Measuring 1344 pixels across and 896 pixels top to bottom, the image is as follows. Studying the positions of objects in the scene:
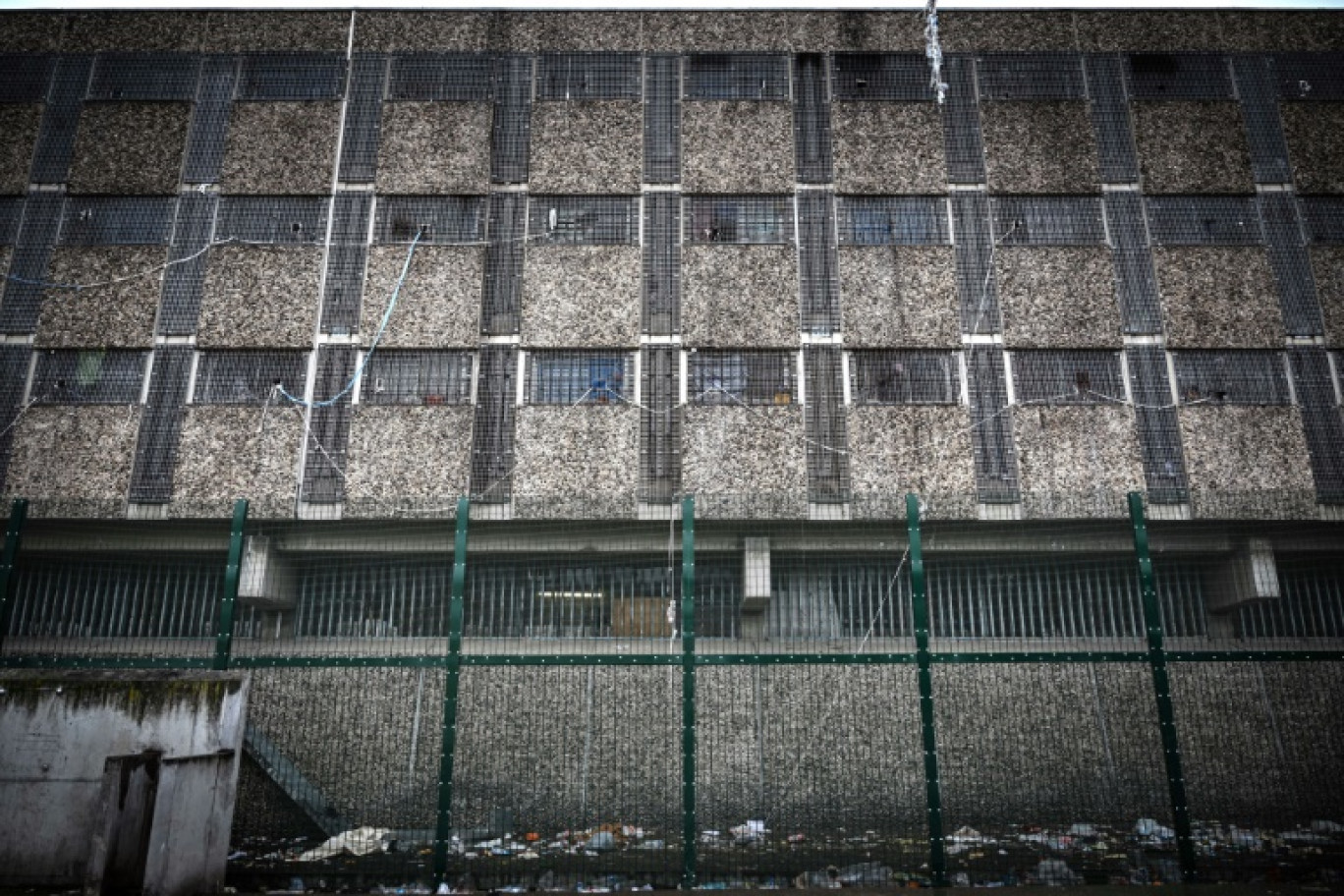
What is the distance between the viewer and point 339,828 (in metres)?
9.81

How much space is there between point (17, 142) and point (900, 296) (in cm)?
1517

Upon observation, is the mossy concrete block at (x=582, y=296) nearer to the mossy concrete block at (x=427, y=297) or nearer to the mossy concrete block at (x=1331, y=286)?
the mossy concrete block at (x=427, y=297)

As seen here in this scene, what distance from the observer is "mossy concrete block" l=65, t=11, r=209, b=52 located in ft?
51.0

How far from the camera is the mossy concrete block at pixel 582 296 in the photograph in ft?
46.8

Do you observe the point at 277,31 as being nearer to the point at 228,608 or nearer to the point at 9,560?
the point at 9,560

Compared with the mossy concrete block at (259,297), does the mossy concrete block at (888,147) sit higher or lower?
higher

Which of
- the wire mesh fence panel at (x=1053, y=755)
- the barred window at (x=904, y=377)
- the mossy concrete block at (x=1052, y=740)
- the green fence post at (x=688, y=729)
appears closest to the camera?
the green fence post at (x=688, y=729)

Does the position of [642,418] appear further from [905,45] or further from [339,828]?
[905,45]

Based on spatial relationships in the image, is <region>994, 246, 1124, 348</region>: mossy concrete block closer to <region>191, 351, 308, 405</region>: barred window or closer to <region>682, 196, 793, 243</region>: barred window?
<region>682, 196, 793, 243</region>: barred window

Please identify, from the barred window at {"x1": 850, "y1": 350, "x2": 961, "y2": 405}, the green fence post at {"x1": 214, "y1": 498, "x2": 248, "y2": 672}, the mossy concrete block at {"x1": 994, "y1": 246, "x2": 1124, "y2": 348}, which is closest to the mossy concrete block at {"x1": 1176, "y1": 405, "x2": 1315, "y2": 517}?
the mossy concrete block at {"x1": 994, "y1": 246, "x2": 1124, "y2": 348}

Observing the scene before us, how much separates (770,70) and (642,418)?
22.2 feet

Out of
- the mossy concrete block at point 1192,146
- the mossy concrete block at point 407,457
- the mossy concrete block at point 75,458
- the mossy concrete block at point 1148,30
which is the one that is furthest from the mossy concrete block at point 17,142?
the mossy concrete block at point 1192,146

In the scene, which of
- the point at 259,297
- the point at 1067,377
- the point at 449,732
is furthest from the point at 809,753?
the point at 259,297

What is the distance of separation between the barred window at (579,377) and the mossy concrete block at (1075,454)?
6246 mm
